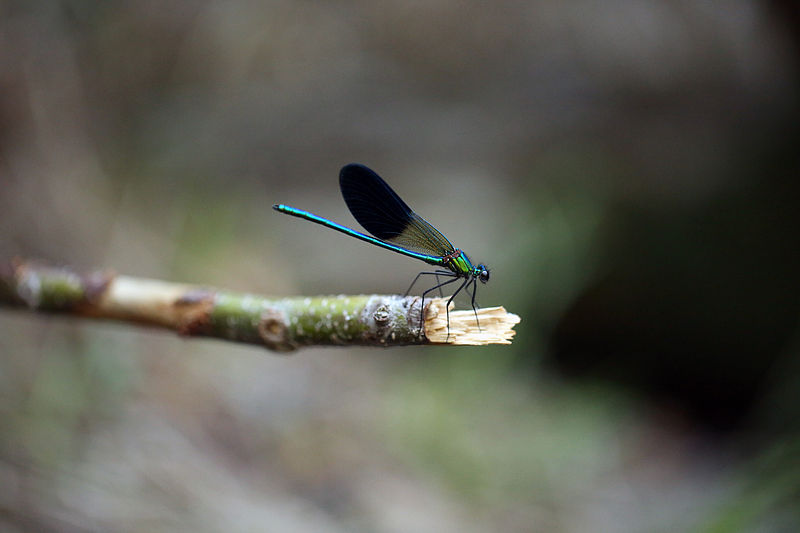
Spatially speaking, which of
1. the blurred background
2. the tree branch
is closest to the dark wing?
the tree branch

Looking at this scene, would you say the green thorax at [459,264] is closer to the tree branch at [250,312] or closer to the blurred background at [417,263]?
the tree branch at [250,312]

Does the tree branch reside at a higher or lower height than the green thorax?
lower

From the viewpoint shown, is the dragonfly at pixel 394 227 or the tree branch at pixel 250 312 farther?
the dragonfly at pixel 394 227

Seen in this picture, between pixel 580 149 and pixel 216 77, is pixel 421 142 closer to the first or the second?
pixel 580 149

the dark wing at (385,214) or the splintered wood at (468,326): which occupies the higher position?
the dark wing at (385,214)

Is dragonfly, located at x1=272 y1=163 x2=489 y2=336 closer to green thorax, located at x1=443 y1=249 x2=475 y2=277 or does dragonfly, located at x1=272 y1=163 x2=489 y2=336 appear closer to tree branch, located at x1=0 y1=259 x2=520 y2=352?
green thorax, located at x1=443 y1=249 x2=475 y2=277

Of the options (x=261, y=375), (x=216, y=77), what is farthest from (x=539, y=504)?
(x=216, y=77)

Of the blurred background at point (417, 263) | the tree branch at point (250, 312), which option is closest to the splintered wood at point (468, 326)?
the tree branch at point (250, 312)

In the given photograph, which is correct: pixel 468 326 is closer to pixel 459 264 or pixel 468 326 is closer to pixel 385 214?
pixel 459 264
